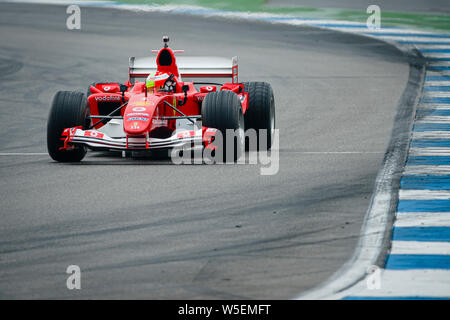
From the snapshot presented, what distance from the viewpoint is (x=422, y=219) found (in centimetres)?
863

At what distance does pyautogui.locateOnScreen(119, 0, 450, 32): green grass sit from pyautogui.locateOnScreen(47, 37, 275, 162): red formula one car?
46.9ft

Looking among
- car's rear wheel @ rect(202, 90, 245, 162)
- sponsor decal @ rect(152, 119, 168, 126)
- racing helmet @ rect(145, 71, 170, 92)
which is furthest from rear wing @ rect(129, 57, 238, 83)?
car's rear wheel @ rect(202, 90, 245, 162)

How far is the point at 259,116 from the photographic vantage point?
Answer: 12.7 meters

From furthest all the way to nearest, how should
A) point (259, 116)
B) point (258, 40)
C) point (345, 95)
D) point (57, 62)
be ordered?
1. point (258, 40)
2. point (57, 62)
3. point (345, 95)
4. point (259, 116)

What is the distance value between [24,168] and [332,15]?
1837 cm

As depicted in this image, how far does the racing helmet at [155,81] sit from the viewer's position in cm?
1254

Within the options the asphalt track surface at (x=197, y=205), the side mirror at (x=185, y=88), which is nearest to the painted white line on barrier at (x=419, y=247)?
the asphalt track surface at (x=197, y=205)

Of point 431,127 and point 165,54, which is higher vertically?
point 165,54

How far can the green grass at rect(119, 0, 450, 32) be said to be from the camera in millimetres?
26797

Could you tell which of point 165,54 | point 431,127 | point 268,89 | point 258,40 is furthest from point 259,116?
point 258,40

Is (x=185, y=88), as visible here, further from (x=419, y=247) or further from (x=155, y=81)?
(x=419, y=247)
